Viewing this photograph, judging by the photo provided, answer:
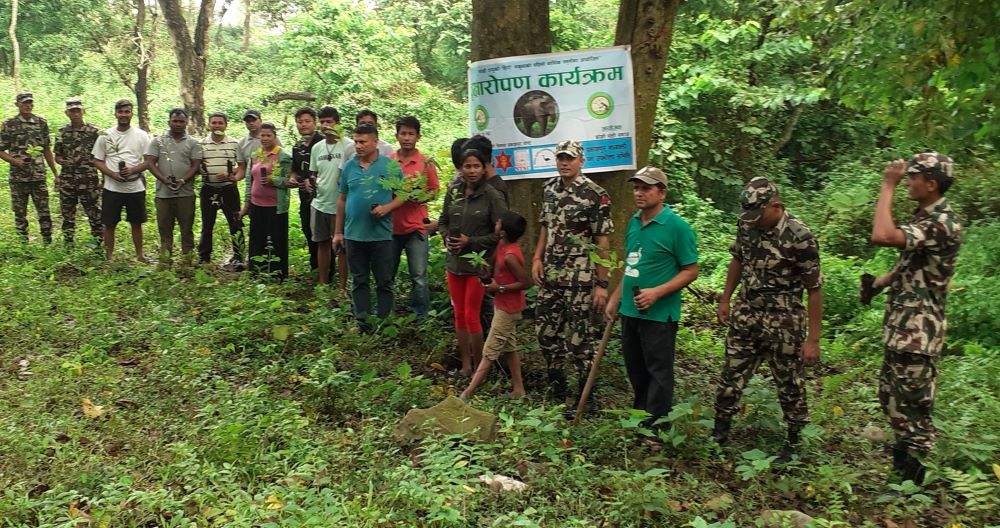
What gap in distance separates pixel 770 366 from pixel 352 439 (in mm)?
2640

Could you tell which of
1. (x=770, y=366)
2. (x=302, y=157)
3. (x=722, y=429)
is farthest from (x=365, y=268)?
(x=770, y=366)

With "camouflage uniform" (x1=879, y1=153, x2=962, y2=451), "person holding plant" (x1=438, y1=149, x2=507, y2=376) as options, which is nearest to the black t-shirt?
"person holding plant" (x1=438, y1=149, x2=507, y2=376)

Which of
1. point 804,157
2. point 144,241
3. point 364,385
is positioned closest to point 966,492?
point 364,385

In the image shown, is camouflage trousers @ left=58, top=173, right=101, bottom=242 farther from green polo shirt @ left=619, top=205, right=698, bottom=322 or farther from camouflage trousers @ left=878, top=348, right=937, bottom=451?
camouflage trousers @ left=878, top=348, right=937, bottom=451

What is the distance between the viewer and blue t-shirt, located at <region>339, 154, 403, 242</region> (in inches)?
276

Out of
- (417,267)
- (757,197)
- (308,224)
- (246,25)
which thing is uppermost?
(246,25)

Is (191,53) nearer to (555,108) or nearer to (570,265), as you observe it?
(555,108)

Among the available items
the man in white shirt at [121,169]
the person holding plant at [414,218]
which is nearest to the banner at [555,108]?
the person holding plant at [414,218]

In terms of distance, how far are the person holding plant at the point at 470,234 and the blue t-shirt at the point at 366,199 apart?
3.02 feet

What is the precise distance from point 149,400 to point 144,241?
6226mm

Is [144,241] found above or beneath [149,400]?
above

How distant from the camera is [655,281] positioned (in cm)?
520

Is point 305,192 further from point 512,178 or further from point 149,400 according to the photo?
point 149,400

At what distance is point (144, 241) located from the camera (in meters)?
11.1
